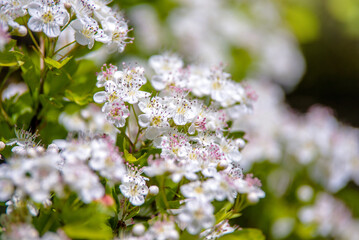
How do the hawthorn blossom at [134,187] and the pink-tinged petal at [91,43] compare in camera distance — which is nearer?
the hawthorn blossom at [134,187]

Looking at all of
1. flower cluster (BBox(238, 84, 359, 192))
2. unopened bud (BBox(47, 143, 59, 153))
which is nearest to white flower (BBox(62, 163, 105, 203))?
unopened bud (BBox(47, 143, 59, 153))

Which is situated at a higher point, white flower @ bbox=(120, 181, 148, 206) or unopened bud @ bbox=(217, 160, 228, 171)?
unopened bud @ bbox=(217, 160, 228, 171)

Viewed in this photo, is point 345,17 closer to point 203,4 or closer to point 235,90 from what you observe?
point 203,4

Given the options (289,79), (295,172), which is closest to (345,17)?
(289,79)

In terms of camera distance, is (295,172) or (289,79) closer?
(295,172)

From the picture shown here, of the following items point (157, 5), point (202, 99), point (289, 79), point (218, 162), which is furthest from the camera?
point (289, 79)

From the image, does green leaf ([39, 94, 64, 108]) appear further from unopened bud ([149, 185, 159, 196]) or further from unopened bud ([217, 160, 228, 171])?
unopened bud ([217, 160, 228, 171])

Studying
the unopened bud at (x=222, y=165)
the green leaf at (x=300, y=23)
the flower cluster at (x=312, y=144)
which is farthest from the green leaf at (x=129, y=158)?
the green leaf at (x=300, y=23)

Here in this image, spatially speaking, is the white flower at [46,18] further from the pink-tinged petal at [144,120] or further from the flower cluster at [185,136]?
the pink-tinged petal at [144,120]

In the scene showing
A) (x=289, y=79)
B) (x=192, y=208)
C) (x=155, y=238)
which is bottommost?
(x=289, y=79)
